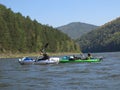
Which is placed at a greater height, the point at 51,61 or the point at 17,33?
the point at 17,33

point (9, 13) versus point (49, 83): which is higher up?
A: point (9, 13)

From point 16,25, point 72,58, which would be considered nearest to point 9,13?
point 16,25

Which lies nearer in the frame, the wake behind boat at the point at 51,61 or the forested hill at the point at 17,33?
the wake behind boat at the point at 51,61

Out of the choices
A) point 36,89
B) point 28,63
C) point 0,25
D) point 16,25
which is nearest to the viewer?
point 36,89

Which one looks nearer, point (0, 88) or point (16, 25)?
point (0, 88)

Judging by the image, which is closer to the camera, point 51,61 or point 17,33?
point 51,61

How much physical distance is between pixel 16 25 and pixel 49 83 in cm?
13775

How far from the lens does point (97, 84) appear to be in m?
37.0

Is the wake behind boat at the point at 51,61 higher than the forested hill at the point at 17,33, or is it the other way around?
the forested hill at the point at 17,33

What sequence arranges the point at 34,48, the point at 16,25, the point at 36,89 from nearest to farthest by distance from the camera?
the point at 36,89, the point at 16,25, the point at 34,48

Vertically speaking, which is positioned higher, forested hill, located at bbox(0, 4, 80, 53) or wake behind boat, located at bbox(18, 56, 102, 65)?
forested hill, located at bbox(0, 4, 80, 53)

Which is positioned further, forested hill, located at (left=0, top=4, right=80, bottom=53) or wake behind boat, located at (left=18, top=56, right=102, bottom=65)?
forested hill, located at (left=0, top=4, right=80, bottom=53)

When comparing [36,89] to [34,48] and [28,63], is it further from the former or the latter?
[34,48]

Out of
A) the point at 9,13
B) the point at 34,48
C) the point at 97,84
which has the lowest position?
the point at 97,84
